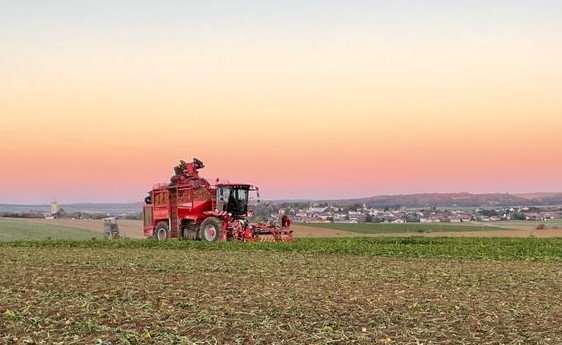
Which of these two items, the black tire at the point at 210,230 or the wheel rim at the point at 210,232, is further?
the wheel rim at the point at 210,232

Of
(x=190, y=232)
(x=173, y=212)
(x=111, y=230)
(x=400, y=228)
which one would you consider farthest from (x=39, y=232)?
(x=400, y=228)

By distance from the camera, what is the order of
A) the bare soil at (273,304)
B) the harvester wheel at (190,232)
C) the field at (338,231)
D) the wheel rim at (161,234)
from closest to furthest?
the bare soil at (273,304), the harvester wheel at (190,232), the wheel rim at (161,234), the field at (338,231)

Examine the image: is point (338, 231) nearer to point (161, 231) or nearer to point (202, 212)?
point (161, 231)

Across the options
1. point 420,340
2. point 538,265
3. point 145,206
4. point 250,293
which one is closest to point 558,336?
point 420,340

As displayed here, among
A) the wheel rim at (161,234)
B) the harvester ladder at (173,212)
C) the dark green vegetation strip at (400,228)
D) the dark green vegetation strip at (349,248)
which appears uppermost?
the harvester ladder at (173,212)

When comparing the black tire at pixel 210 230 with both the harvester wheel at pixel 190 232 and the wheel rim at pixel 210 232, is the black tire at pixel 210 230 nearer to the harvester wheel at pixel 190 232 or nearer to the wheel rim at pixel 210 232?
the wheel rim at pixel 210 232

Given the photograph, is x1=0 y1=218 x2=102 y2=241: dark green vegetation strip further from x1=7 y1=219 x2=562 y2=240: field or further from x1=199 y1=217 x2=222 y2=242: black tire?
x1=199 y1=217 x2=222 y2=242: black tire

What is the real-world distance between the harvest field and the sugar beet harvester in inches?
483

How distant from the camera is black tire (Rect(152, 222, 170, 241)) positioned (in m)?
40.9

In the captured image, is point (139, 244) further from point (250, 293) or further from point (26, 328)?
point (26, 328)

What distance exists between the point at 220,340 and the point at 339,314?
10.2 feet

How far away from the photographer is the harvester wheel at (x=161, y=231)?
4097 cm

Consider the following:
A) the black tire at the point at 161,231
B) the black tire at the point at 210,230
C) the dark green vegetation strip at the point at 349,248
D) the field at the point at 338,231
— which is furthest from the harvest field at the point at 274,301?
the field at the point at 338,231

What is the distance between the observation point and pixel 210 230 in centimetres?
3834
